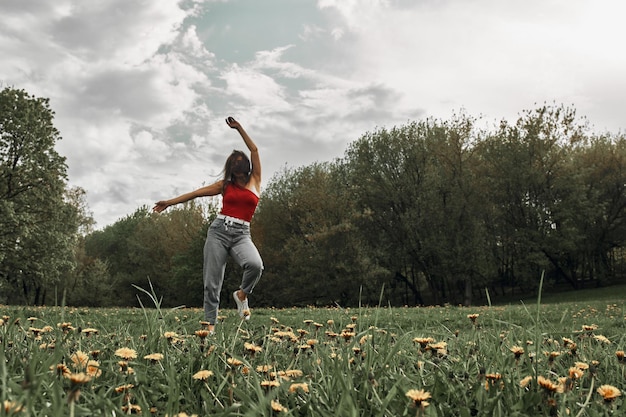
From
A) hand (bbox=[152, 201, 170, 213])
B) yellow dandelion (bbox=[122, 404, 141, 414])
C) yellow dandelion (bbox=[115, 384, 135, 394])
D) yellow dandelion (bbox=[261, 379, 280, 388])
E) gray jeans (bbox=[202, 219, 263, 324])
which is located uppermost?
hand (bbox=[152, 201, 170, 213])

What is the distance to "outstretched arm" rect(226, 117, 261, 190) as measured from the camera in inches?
239

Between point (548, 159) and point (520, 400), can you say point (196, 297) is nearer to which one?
point (548, 159)

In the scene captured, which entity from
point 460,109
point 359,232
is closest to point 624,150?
point 460,109

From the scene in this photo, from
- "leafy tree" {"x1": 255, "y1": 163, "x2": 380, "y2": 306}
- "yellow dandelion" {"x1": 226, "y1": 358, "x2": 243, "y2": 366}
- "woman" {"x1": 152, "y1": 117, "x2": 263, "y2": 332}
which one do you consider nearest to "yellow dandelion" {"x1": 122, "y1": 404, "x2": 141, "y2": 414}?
"yellow dandelion" {"x1": 226, "y1": 358, "x2": 243, "y2": 366}

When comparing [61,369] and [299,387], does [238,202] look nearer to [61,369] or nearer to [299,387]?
[61,369]

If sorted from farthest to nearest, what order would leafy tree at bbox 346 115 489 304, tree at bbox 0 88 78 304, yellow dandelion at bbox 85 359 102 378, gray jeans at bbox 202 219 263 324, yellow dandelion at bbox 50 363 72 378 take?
leafy tree at bbox 346 115 489 304
tree at bbox 0 88 78 304
gray jeans at bbox 202 219 263 324
yellow dandelion at bbox 85 359 102 378
yellow dandelion at bbox 50 363 72 378

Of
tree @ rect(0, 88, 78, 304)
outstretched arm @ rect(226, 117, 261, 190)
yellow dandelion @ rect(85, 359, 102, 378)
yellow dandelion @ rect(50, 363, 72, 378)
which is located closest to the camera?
yellow dandelion @ rect(50, 363, 72, 378)

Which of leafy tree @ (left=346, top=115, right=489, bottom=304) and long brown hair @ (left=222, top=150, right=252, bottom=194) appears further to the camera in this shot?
leafy tree @ (left=346, top=115, right=489, bottom=304)

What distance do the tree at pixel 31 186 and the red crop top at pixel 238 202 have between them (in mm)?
22106

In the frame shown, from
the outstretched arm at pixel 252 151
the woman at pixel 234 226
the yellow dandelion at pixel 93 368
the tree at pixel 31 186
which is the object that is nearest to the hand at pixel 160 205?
the woman at pixel 234 226

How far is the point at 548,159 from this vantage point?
34.8m

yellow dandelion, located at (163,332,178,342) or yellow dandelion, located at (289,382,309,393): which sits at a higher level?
yellow dandelion, located at (163,332,178,342)

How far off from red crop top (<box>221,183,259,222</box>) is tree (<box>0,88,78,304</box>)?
870 inches

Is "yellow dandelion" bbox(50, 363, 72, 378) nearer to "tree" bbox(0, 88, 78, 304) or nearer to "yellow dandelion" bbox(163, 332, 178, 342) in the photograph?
"yellow dandelion" bbox(163, 332, 178, 342)
